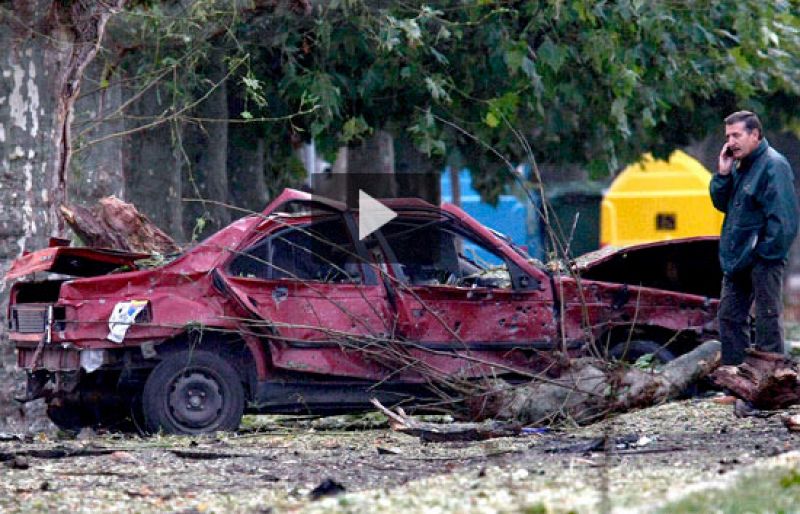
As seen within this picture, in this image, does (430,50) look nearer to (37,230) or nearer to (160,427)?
(37,230)

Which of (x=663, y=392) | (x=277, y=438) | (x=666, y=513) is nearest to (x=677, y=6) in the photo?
(x=663, y=392)

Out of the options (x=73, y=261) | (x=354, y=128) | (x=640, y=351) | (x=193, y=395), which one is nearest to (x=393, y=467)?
(x=193, y=395)

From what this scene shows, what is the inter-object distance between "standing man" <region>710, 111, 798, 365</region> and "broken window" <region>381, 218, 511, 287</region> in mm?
1727

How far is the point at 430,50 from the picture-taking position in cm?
1752

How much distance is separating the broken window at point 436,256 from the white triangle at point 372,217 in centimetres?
5

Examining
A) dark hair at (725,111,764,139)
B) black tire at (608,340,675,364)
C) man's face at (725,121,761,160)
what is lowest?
black tire at (608,340,675,364)

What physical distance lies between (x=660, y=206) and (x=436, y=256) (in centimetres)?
1892

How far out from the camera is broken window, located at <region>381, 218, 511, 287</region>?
39.2 feet

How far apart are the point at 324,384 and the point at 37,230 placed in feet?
9.66

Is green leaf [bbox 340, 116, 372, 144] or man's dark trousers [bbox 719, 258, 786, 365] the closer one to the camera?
man's dark trousers [bbox 719, 258, 786, 365]

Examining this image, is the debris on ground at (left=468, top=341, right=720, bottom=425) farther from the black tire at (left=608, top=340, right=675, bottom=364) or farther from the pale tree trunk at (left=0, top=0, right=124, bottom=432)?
the pale tree trunk at (left=0, top=0, right=124, bottom=432)

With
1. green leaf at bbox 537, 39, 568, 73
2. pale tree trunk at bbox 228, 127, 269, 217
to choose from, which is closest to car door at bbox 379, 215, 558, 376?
green leaf at bbox 537, 39, 568, 73

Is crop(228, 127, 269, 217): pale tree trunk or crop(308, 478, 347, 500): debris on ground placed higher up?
crop(228, 127, 269, 217): pale tree trunk

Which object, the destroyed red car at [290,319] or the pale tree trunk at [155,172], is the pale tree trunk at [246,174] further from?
the destroyed red car at [290,319]
